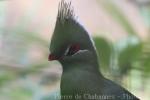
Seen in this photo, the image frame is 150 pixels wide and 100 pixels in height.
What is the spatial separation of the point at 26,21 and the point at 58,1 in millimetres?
93

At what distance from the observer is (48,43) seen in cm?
74

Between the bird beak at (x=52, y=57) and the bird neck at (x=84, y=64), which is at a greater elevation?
the bird beak at (x=52, y=57)

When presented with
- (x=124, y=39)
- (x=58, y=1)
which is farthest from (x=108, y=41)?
(x=58, y=1)

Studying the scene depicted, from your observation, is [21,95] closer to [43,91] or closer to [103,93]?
[43,91]

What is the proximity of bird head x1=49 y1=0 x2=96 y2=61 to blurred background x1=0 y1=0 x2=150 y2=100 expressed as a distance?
27 millimetres

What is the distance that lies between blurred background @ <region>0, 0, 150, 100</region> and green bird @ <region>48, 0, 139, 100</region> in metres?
0.02

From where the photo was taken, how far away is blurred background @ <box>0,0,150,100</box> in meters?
A: 0.69

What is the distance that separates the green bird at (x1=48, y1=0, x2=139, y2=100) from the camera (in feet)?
2.25

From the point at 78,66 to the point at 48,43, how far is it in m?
0.09

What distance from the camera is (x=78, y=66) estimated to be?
692 millimetres

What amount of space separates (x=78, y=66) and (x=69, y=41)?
0.15ft

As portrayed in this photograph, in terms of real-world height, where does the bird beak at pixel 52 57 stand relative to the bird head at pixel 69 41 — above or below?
below

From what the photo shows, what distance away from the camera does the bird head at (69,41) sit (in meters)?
0.69

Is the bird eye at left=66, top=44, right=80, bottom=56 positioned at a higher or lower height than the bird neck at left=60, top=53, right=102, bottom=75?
higher
